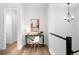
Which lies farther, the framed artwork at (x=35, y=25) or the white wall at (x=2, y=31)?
the framed artwork at (x=35, y=25)

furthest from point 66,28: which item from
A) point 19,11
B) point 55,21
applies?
point 19,11

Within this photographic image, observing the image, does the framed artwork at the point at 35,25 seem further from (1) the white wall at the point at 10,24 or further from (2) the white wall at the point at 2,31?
(2) the white wall at the point at 2,31

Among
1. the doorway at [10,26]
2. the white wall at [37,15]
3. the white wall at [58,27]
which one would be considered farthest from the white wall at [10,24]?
the white wall at [58,27]

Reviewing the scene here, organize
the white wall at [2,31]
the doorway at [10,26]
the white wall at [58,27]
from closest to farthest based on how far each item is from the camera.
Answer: the white wall at [58,27] < the white wall at [2,31] < the doorway at [10,26]

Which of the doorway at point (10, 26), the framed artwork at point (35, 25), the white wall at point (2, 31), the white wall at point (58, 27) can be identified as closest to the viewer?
the white wall at point (58, 27)

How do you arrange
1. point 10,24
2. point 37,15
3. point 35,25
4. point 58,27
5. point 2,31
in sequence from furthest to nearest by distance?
point 10,24 < point 37,15 < point 35,25 < point 2,31 < point 58,27

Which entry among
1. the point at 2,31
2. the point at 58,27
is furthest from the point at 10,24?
the point at 58,27

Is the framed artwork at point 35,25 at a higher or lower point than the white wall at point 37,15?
lower

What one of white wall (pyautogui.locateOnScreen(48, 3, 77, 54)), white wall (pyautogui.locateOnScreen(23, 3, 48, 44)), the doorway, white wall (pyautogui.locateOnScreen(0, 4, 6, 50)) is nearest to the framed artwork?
white wall (pyautogui.locateOnScreen(23, 3, 48, 44))

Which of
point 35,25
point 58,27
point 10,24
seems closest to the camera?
point 58,27

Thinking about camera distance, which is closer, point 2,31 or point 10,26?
point 2,31

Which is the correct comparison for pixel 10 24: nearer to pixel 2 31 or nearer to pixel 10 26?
pixel 10 26

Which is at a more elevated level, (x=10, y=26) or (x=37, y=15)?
(x=37, y=15)
